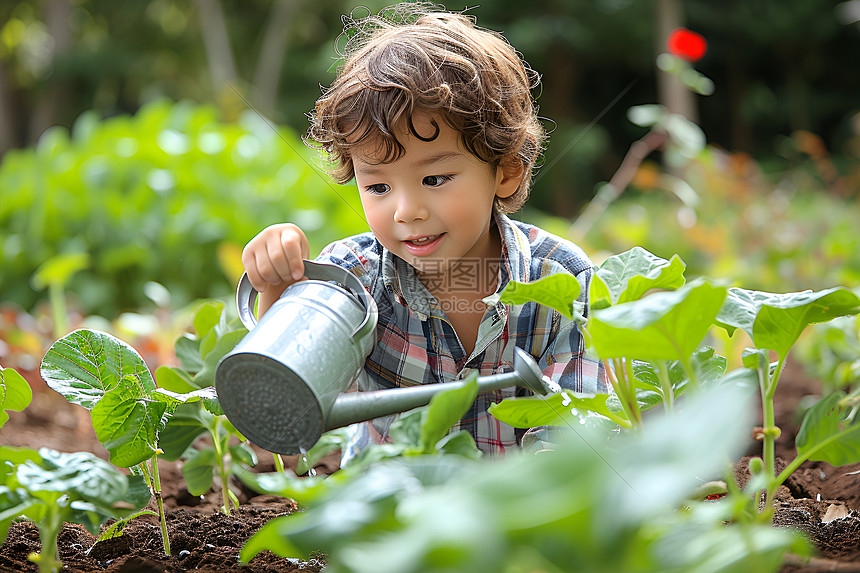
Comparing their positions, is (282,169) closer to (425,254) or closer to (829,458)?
(425,254)

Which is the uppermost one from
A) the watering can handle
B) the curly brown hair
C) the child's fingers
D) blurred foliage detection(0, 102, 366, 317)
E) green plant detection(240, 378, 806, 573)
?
blurred foliage detection(0, 102, 366, 317)

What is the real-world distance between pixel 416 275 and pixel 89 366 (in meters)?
0.60

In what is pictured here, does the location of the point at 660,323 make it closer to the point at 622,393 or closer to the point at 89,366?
the point at 622,393

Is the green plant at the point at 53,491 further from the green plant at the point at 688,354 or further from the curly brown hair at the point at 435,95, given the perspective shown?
the curly brown hair at the point at 435,95

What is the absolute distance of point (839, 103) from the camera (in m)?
10.5

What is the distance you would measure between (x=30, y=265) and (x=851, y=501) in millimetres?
3004

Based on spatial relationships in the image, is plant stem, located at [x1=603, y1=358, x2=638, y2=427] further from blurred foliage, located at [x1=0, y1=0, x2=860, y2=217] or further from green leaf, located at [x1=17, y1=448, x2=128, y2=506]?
blurred foliage, located at [x1=0, y1=0, x2=860, y2=217]

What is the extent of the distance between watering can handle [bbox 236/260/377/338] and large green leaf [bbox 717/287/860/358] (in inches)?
16.5

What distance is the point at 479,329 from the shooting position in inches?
49.9

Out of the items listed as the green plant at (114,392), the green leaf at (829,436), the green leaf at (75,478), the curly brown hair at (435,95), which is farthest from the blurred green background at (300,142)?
the green leaf at (75,478)

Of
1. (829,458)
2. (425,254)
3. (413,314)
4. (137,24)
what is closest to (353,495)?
(829,458)

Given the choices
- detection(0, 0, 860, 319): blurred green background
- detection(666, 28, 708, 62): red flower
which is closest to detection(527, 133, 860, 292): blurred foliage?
detection(0, 0, 860, 319): blurred green background

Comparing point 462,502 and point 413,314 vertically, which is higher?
point 413,314

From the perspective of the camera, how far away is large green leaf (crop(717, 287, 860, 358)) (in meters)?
0.73
